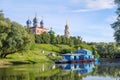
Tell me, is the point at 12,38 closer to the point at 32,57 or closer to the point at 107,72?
the point at 32,57

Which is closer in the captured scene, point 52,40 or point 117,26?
point 117,26

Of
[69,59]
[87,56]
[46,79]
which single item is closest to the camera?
[46,79]

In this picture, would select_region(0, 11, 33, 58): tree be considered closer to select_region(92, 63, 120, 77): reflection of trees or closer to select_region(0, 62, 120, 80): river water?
select_region(0, 62, 120, 80): river water

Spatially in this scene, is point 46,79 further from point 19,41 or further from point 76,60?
point 76,60

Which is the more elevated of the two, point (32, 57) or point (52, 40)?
point (52, 40)

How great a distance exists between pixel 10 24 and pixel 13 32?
237 centimetres

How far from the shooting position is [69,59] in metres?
113

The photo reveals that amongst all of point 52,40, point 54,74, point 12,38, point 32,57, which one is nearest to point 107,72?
point 54,74

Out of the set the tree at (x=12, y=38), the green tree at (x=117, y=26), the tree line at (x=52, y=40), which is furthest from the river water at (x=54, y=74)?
the tree line at (x=52, y=40)

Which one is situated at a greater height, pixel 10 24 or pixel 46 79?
pixel 10 24

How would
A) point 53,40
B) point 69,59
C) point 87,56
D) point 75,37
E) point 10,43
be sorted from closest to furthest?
point 10,43, point 69,59, point 87,56, point 53,40, point 75,37

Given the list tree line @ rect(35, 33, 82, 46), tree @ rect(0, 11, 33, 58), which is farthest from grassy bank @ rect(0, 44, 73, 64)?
tree line @ rect(35, 33, 82, 46)

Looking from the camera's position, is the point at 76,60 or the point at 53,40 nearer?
the point at 76,60

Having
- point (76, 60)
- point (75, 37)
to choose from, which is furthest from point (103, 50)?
point (76, 60)
